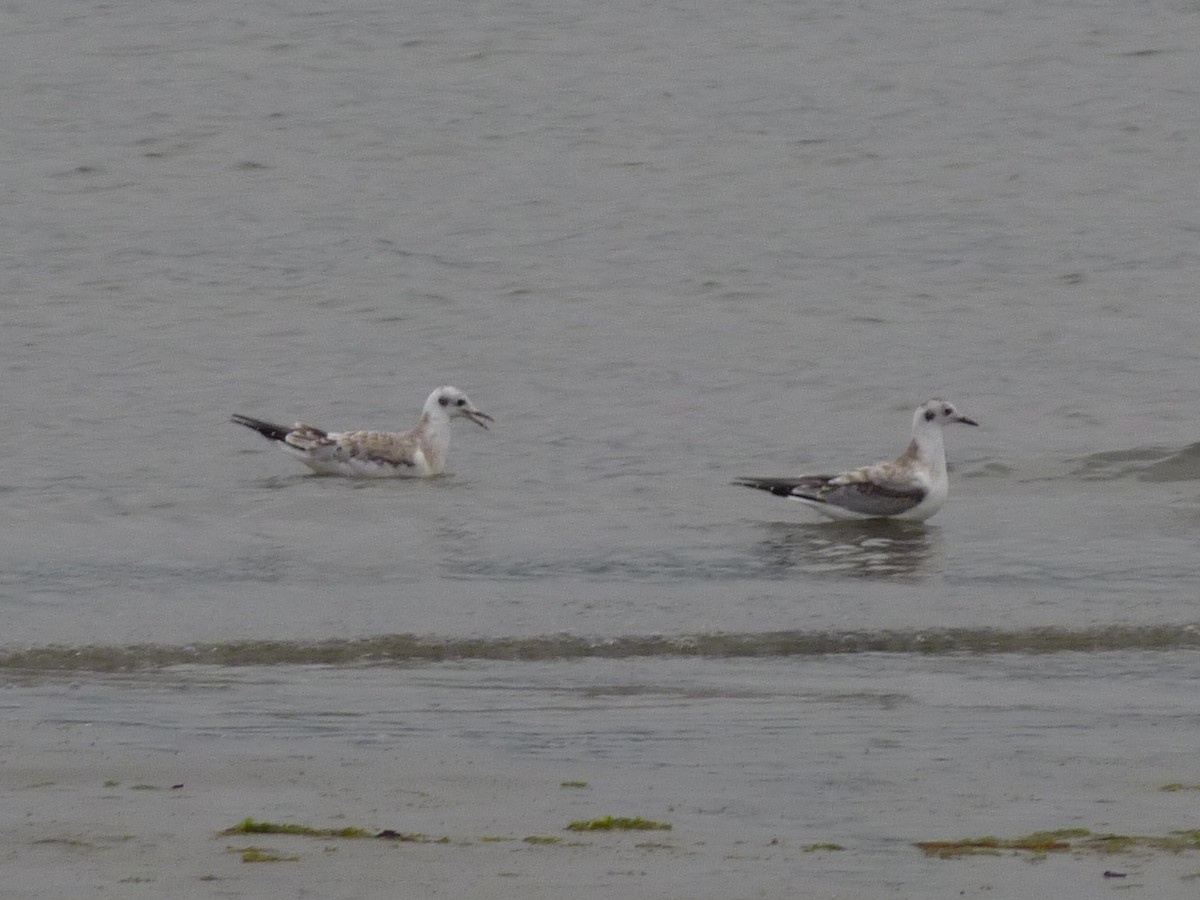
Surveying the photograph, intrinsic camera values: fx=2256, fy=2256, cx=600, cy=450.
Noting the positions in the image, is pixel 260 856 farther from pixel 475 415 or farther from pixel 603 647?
pixel 475 415

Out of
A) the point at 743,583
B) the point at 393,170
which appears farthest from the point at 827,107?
the point at 743,583

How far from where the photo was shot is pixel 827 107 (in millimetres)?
27328

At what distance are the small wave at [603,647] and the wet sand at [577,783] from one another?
41 centimetres

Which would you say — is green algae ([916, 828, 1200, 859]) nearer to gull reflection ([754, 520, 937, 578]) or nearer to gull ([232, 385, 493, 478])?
gull reflection ([754, 520, 937, 578])

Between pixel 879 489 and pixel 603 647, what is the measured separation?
3929mm

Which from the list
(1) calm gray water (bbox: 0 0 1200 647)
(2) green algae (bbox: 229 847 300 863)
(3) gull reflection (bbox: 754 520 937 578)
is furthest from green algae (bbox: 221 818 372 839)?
(3) gull reflection (bbox: 754 520 937 578)

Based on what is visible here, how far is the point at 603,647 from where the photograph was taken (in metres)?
8.98

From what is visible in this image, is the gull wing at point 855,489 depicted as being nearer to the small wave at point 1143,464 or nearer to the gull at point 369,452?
the small wave at point 1143,464

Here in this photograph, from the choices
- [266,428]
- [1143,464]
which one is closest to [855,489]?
[1143,464]

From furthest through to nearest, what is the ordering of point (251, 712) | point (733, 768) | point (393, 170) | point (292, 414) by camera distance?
point (393, 170) < point (292, 414) < point (251, 712) < point (733, 768)

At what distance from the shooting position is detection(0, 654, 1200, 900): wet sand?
5.41 metres

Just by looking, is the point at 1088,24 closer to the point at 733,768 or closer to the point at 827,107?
the point at 827,107

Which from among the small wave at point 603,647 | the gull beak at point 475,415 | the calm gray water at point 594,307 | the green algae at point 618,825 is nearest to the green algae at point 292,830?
the green algae at point 618,825

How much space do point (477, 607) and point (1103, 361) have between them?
353 inches
